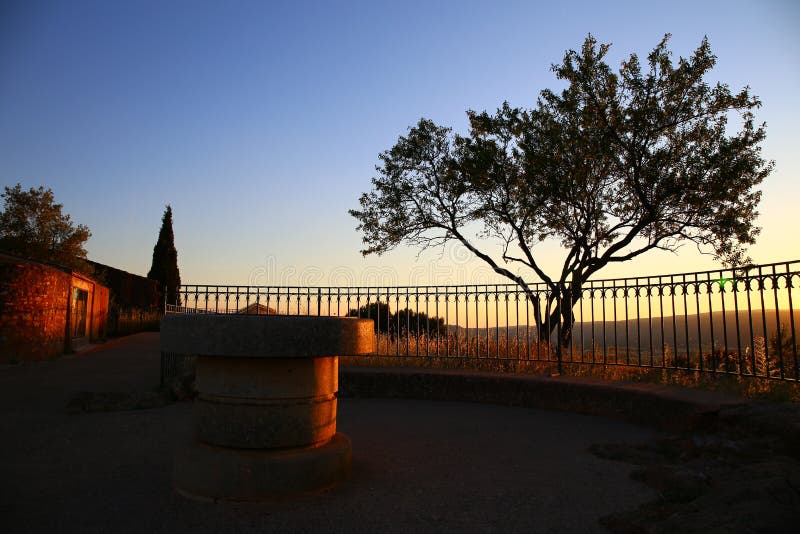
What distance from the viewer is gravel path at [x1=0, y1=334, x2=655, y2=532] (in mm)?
3176

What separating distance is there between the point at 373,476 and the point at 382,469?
21 cm

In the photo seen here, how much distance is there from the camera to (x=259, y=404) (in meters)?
3.67

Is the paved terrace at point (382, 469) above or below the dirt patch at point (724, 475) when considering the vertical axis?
below

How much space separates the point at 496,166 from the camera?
14.1 metres

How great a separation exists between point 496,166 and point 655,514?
1181cm

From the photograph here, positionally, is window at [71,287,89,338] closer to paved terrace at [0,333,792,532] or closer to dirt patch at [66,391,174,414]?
paved terrace at [0,333,792,532]

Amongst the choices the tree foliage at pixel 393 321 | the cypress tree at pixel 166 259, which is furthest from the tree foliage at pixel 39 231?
the tree foliage at pixel 393 321

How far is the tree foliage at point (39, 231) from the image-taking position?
2584 centimetres

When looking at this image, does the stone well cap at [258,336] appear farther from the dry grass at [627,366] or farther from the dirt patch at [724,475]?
the dry grass at [627,366]

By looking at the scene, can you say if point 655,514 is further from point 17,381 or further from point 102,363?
point 102,363

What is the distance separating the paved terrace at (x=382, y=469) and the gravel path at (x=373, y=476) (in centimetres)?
1

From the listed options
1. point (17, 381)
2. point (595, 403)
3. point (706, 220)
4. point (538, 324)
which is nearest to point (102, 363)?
point (17, 381)

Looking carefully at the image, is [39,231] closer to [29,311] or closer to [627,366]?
[29,311]

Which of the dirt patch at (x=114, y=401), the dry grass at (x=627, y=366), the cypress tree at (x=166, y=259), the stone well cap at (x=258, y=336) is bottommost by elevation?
the dirt patch at (x=114, y=401)
